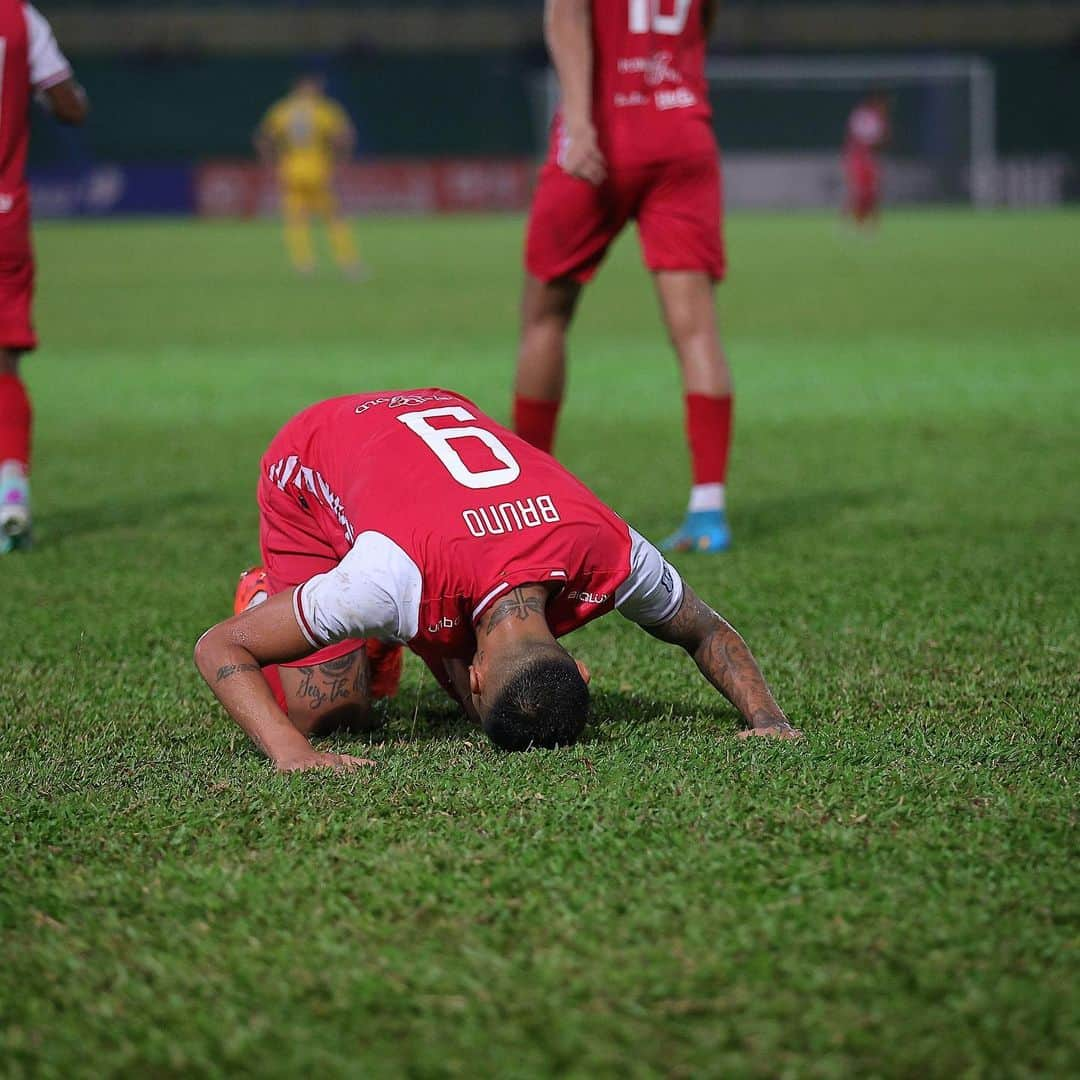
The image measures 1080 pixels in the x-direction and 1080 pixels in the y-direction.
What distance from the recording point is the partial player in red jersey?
2617 millimetres

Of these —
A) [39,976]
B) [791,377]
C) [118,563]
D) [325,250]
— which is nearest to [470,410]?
[39,976]

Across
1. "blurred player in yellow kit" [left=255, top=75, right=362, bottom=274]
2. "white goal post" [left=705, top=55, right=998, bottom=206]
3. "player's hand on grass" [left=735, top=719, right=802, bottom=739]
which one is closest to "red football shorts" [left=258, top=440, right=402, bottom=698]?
"player's hand on grass" [left=735, top=719, right=802, bottom=739]

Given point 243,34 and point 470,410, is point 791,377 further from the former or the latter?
point 243,34

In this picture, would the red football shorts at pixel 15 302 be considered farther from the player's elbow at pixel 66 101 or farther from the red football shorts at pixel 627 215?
the red football shorts at pixel 627 215

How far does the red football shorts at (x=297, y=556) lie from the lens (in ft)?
10.5

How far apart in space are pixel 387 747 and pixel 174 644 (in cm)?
98

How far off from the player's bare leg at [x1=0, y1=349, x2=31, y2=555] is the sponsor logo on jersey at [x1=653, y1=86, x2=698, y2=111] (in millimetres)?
2055

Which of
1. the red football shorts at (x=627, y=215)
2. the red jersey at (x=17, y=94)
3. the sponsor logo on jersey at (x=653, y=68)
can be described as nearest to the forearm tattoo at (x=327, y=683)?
the red football shorts at (x=627, y=215)

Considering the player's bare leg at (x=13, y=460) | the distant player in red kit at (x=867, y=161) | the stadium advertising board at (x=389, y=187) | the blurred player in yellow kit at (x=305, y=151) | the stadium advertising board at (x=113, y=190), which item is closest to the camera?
the player's bare leg at (x=13, y=460)

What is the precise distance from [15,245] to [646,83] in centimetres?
191

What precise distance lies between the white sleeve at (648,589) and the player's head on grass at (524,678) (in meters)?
0.21

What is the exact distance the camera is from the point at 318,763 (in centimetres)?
270

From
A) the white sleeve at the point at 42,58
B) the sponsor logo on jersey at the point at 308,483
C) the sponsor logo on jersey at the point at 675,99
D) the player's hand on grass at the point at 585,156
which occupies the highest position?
the white sleeve at the point at 42,58

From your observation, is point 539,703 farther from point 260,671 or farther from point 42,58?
point 42,58
